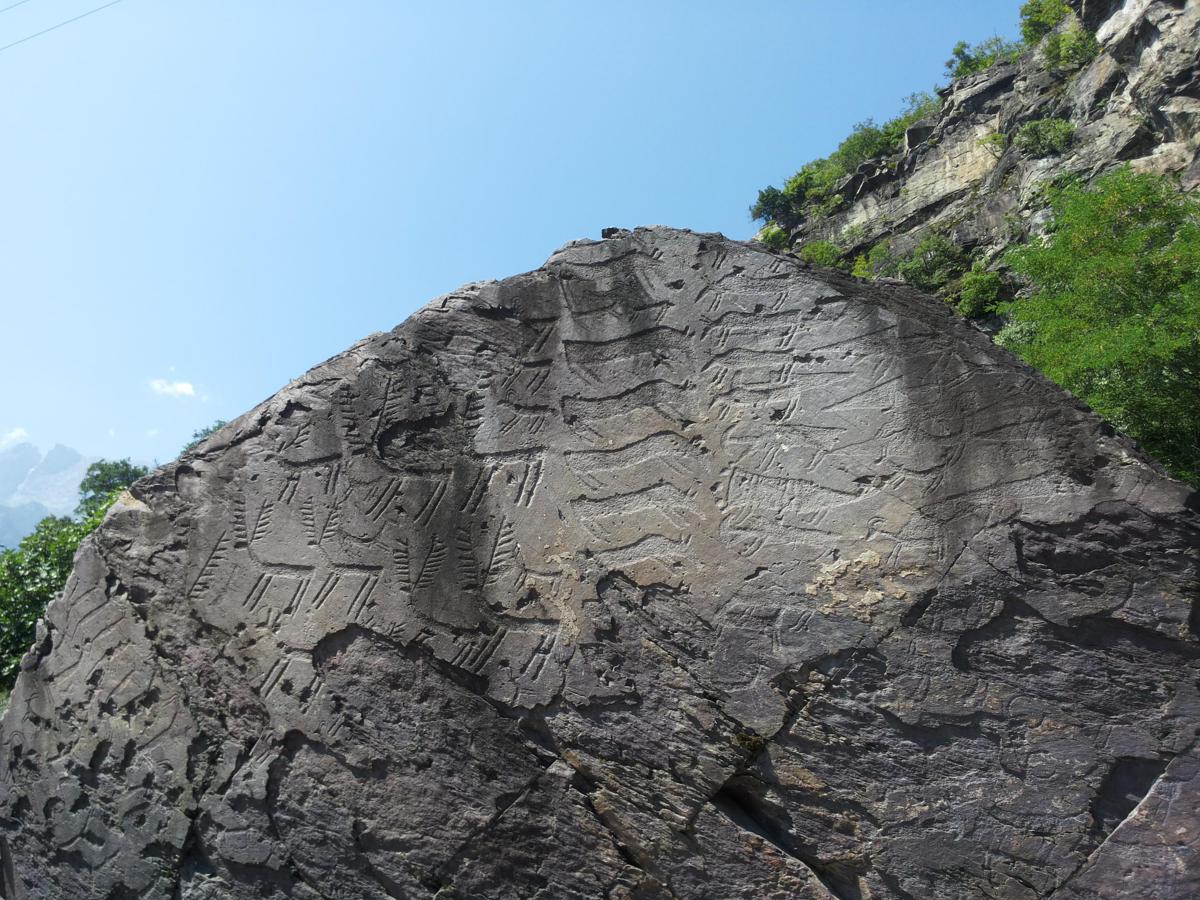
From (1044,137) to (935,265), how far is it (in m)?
4.37

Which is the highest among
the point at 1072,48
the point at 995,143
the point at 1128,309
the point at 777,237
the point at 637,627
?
the point at 1072,48

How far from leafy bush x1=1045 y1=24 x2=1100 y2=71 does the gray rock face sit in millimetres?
27703

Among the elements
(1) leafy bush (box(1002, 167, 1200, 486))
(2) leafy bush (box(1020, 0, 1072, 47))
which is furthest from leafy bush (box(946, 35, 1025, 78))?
Answer: (1) leafy bush (box(1002, 167, 1200, 486))

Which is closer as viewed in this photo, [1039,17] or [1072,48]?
[1072,48]

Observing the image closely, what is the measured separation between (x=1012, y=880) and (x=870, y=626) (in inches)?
42.3

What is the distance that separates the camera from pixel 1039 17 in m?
33.9

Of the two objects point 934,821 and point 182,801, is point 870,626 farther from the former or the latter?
point 182,801

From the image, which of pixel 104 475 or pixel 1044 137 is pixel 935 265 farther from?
pixel 104 475

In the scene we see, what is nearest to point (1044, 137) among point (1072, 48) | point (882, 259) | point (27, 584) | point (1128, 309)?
point (1072, 48)

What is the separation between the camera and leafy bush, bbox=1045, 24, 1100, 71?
26.3 m

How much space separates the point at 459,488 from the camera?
4.30 metres

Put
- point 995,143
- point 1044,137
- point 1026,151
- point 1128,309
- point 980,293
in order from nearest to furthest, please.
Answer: point 1128,309 < point 980,293 < point 1044,137 < point 1026,151 < point 995,143

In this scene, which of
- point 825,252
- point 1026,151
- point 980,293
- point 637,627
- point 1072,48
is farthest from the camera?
point 825,252

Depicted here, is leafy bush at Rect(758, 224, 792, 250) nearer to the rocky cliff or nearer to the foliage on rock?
the rocky cliff
